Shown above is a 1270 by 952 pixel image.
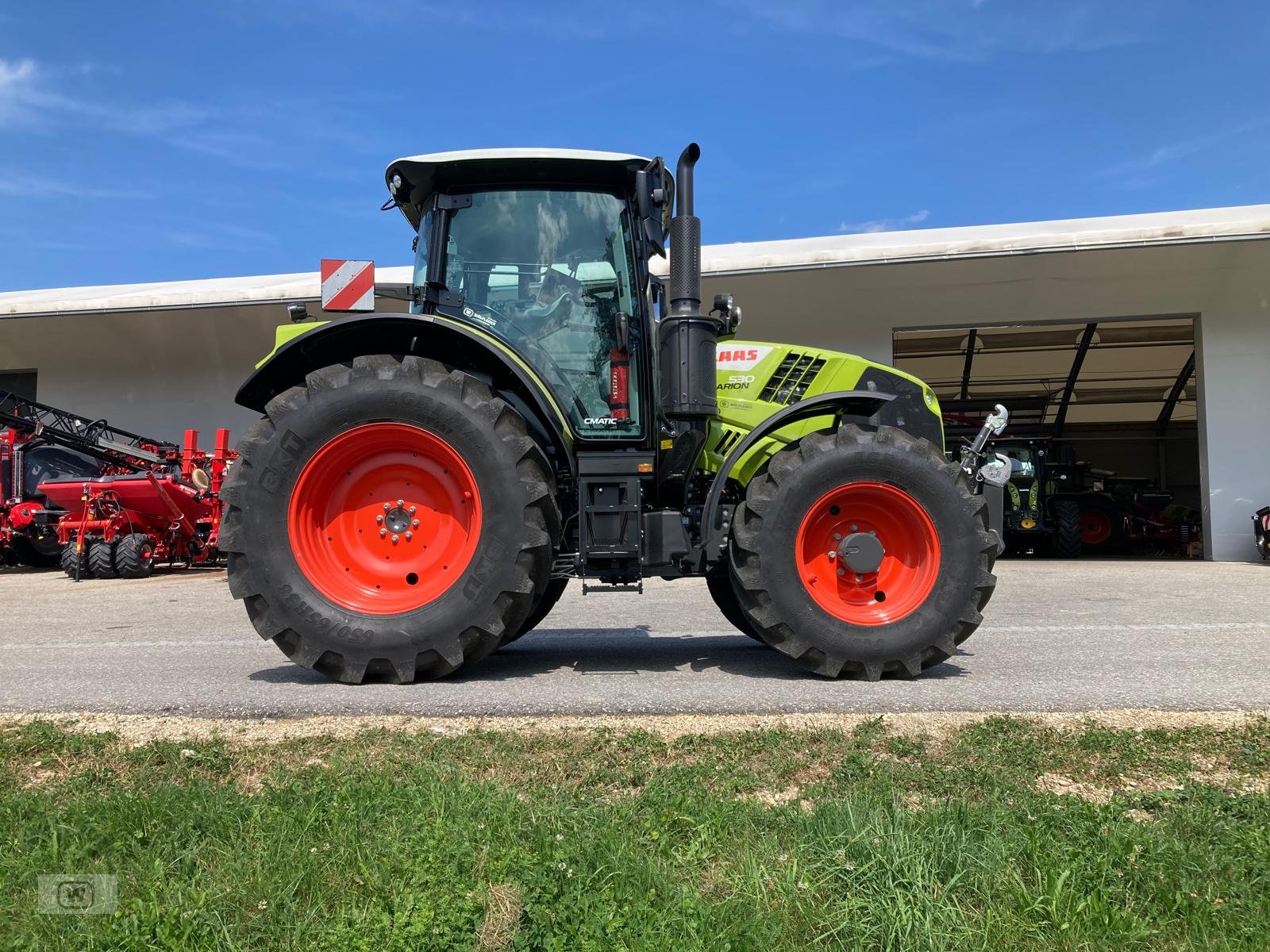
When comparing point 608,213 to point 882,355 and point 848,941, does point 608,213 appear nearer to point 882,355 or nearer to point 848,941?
point 848,941

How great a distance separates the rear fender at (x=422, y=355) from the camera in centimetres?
443

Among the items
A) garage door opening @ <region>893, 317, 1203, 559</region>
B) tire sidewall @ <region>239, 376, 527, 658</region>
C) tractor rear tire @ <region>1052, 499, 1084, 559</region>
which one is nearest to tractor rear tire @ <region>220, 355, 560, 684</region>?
tire sidewall @ <region>239, 376, 527, 658</region>

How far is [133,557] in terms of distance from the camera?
12.9 metres

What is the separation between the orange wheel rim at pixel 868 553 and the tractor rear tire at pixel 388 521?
52.4 inches

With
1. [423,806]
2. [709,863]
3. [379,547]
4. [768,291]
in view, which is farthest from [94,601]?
[768,291]

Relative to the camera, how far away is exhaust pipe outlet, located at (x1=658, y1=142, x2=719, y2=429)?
4234mm

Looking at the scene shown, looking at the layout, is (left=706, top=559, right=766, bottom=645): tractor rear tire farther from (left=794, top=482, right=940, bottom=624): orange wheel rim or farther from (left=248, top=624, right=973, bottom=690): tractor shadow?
(left=794, top=482, right=940, bottom=624): orange wheel rim

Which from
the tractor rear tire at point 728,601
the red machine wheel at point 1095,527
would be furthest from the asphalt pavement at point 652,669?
the red machine wheel at point 1095,527

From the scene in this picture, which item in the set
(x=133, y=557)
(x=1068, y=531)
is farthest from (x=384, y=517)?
(x=1068, y=531)

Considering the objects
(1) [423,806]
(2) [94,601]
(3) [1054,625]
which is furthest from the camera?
(2) [94,601]

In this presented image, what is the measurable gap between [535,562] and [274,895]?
2.31 m

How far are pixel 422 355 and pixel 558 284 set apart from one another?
2.65 feet

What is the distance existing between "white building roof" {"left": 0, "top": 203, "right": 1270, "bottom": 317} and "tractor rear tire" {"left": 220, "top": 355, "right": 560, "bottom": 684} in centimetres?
769

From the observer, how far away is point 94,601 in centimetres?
946
